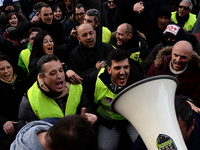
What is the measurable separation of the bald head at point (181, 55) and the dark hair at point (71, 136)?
208cm

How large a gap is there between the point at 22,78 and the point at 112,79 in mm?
1548

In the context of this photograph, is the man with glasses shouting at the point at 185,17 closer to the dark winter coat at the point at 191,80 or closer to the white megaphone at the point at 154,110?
the dark winter coat at the point at 191,80

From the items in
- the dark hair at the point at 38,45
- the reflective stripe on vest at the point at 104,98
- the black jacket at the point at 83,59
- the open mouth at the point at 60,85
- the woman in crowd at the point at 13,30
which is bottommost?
the reflective stripe on vest at the point at 104,98

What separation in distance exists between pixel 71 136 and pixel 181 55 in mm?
2265

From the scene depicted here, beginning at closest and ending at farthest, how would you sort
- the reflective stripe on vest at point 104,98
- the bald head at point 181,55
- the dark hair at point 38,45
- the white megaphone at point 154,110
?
the white megaphone at point 154,110, the reflective stripe on vest at point 104,98, the bald head at point 181,55, the dark hair at point 38,45

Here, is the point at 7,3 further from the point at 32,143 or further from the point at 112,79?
the point at 32,143

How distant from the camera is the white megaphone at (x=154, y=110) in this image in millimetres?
1682

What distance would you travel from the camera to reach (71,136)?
149 cm

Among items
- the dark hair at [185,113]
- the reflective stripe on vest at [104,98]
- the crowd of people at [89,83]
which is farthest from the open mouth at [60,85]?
the dark hair at [185,113]

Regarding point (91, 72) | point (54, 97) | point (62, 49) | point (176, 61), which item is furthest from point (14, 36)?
point (176, 61)

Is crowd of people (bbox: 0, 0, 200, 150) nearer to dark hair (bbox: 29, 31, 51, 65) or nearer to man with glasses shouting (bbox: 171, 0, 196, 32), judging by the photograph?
dark hair (bbox: 29, 31, 51, 65)

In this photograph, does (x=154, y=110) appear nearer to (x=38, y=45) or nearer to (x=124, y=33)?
(x=124, y=33)

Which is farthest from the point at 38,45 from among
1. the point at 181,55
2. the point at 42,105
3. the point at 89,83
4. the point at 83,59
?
the point at 181,55

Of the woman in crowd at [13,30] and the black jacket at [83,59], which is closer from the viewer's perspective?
the black jacket at [83,59]
